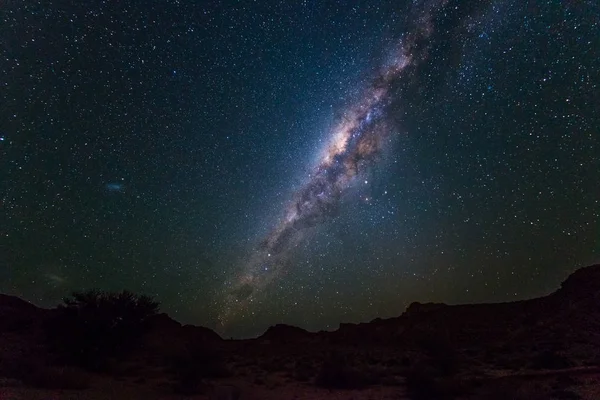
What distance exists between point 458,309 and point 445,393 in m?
53.3

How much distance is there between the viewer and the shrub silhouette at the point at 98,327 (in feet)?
69.8

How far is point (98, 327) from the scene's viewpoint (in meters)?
22.9

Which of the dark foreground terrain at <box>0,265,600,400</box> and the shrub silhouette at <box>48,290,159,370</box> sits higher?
the shrub silhouette at <box>48,290,159,370</box>

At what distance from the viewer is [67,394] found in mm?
14789

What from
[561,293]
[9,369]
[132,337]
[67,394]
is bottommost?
[67,394]

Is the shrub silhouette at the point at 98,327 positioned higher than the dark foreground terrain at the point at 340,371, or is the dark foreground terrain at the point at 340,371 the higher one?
the shrub silhouette at the point at 98,327

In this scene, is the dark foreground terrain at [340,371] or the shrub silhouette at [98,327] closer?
the dark foreground terrain at [340,371]

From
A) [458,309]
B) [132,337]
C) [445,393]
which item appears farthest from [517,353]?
[458,309]

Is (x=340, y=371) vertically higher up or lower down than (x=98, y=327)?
lower down

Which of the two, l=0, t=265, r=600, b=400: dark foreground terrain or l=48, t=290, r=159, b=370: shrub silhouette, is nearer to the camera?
l=0, t=265, r=600, b=400: dark foreground terrain

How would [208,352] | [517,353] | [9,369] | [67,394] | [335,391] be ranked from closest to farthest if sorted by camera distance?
[67,394] < [9,369] < [335,391] < [208,352] < [517,353]

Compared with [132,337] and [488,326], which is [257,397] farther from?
[488,326]

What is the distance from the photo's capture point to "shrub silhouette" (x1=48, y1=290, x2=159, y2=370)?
21266 millimetres

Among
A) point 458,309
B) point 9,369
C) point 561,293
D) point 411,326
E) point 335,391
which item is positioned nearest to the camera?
point 9,369
